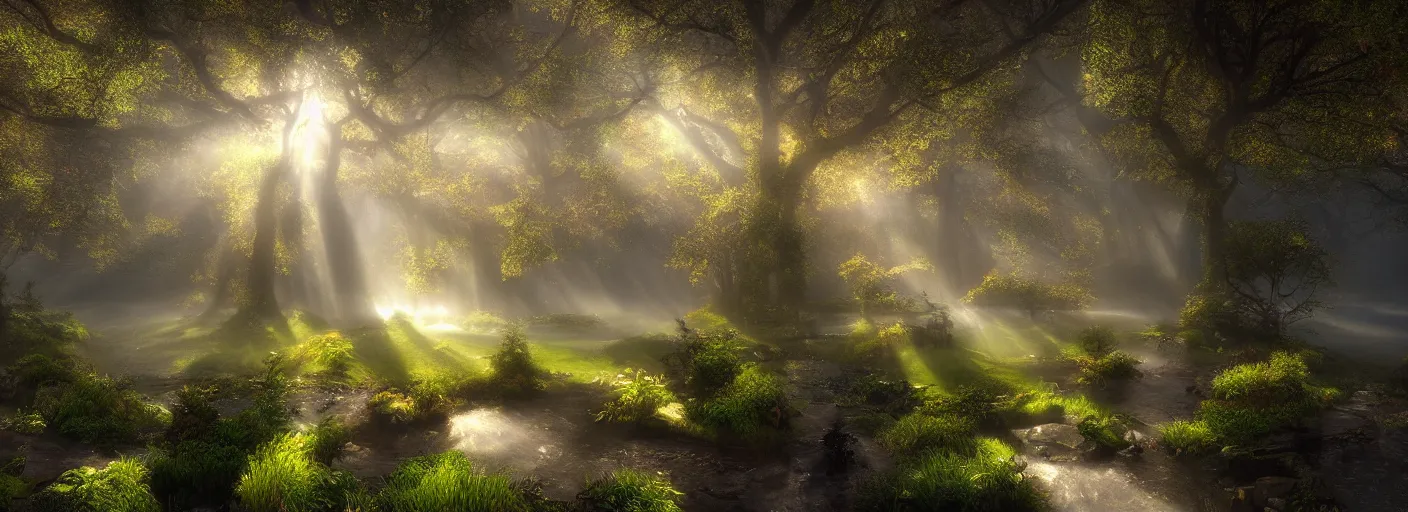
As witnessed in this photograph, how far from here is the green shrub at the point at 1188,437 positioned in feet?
39.0

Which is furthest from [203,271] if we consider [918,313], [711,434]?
[918,313]

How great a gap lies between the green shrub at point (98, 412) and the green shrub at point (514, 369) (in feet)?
22.9

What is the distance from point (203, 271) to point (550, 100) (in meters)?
26.2

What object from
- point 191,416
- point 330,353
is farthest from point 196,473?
point 330,353

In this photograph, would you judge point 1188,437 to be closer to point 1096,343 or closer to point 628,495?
point 1096,343

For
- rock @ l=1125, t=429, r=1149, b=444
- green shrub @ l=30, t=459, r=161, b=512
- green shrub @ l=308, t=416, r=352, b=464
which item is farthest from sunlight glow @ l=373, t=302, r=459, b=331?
rock @ l=1125, t=429, r=1149, b=444

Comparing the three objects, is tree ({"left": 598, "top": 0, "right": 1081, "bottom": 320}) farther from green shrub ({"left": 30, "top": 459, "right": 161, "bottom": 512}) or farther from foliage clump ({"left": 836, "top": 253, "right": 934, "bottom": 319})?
green shrub ({"left": 30, "top": 459, "right": 161, "bottom": 512})

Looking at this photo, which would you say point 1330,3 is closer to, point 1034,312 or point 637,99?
point 1034,312

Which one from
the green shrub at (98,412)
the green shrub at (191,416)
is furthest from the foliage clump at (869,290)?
the green shrub at (98,412)

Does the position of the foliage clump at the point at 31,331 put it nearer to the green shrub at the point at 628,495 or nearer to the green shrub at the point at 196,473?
the green shrub at the point at 196,473

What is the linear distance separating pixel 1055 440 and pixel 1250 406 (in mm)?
4534

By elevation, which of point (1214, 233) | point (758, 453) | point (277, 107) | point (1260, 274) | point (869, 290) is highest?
point (277, 107)

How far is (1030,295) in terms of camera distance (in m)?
32.6

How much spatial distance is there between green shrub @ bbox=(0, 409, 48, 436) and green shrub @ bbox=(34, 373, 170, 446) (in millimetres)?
163
